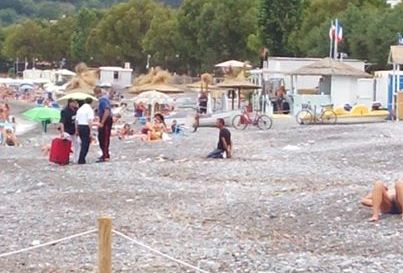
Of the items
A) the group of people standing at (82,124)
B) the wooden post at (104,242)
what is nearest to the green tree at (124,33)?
the group of people standing at (82,124)

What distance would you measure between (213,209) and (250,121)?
79.5ft

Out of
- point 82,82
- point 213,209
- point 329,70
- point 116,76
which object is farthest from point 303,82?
point 116,76

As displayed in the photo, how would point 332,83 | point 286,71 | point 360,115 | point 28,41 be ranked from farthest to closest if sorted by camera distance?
1. point 28,41
2. point 286,71
3. point 332,83
4. point 360,115

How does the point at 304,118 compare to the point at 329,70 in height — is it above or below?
below

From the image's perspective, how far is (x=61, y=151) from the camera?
2325 cm

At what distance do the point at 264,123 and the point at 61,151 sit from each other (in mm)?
16839

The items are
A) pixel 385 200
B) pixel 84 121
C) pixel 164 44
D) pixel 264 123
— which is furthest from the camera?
pixel 164 44

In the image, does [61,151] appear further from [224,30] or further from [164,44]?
[164,44]

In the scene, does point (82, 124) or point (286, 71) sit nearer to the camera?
point (82, 124)

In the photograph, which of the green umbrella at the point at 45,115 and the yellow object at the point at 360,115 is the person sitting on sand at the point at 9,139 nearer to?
the green umbrella at the point at 45,115

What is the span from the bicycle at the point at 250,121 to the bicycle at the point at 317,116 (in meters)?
1.25

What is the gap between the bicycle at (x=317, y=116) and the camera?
131ft

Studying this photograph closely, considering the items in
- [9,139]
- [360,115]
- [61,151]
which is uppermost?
[360,115]

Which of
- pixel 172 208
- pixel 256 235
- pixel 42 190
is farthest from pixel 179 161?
pixel 256 235
